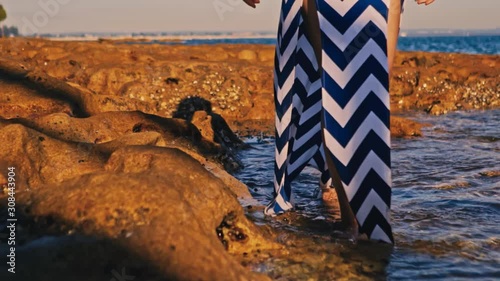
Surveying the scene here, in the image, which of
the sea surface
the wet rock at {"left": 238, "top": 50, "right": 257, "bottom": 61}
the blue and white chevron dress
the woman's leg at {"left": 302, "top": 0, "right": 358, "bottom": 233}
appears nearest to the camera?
the blue and white chevron dress

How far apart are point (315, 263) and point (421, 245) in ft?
1.85

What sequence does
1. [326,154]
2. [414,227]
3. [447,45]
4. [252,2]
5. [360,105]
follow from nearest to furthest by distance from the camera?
[360,105]
[326,154]
[414,227]
[252,2]
[447,45]

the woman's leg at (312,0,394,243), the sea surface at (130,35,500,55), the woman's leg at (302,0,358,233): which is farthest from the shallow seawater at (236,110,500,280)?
the sea surface at (130,35,500,55)

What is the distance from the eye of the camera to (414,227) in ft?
10.3

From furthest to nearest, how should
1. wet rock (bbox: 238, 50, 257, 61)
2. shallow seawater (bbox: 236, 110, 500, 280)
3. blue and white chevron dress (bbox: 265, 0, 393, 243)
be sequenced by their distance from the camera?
wet rock (bbox: 238, 50, 257, 61), blue and white chevron dress (bbox: 265, 0, 393, 243), shallow seawater (bbox: 236, 110, 500, 280)

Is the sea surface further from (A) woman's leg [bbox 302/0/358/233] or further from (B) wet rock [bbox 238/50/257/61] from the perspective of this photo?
(A) woman's leg [bbox 302/0/358/233]

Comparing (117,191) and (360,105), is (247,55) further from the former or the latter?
(117,191)

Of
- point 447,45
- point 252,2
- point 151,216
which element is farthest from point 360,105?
point 447,45

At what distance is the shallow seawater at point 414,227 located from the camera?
251 cm

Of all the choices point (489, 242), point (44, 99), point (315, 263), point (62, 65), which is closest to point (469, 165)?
point (489, 242)

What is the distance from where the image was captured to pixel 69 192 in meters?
2.15

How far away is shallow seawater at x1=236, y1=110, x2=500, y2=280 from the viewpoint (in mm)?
2512

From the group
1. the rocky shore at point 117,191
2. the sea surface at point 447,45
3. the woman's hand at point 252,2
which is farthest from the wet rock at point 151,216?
the sea surface at point 447,45

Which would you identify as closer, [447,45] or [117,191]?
[117,191]
